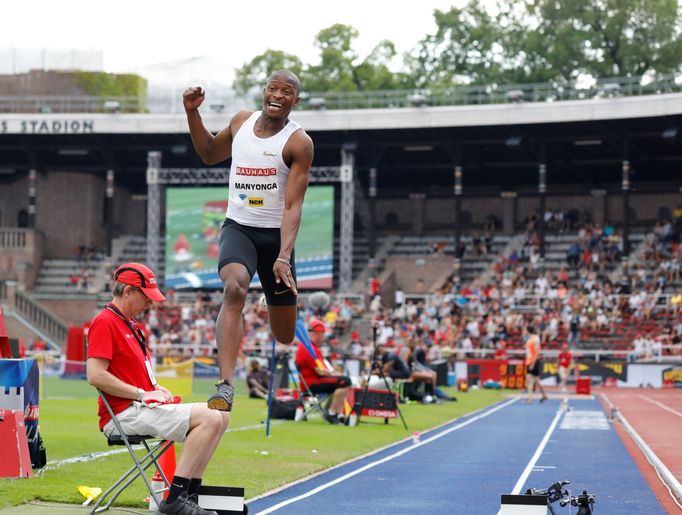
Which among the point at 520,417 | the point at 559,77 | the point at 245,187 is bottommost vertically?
the point at 520,417

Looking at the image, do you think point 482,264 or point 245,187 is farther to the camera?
point 482,264

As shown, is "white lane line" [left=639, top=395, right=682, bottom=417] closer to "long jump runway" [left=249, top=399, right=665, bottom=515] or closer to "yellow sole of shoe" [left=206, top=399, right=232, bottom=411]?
"long jump runway" [left=249, top=399, right=665, bottom=515]

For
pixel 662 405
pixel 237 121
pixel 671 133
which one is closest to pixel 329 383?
pixel 237 121

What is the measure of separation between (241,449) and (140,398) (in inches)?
234

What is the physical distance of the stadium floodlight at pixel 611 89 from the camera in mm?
41281

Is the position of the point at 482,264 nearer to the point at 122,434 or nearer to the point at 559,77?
the point at 559,77

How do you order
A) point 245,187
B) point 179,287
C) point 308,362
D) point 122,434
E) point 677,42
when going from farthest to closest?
point 677,42
point 179,287
point 308,362
point 245,187
point 122,434

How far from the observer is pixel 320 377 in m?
17.5

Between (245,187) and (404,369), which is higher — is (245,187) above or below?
above

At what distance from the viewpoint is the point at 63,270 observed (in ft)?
168

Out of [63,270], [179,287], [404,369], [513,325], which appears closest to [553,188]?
[513,325]

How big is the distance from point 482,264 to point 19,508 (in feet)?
134

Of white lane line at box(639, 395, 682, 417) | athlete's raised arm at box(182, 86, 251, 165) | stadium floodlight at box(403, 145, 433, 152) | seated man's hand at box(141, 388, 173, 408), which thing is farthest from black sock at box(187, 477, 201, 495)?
stadium floodlight at box(403, 145, 433, 152)

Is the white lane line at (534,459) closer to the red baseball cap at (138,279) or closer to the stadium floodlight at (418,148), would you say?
the red baseball cap at (138,279)
